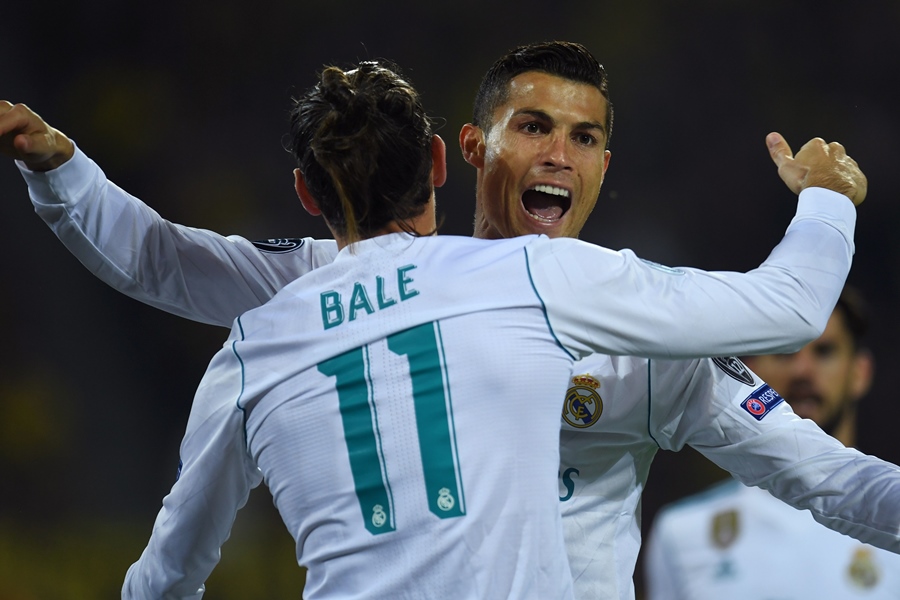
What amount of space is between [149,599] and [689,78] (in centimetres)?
421

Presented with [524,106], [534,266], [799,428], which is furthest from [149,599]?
[524,106]

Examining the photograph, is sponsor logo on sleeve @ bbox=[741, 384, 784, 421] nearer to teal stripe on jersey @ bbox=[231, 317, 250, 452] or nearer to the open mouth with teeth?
the open mouth with teeth

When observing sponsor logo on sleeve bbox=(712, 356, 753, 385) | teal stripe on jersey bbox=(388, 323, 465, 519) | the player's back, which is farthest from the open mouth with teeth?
teal stripe on jersey bbox=(388, 323, 465, 519)

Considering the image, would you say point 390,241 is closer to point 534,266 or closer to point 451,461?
point 534,266

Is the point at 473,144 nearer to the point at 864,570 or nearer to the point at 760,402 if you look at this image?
the point at 760,402

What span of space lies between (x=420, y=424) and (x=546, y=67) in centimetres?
141

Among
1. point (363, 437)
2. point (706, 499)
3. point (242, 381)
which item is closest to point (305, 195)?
point (242, 381)

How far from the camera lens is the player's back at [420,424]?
4.80ft

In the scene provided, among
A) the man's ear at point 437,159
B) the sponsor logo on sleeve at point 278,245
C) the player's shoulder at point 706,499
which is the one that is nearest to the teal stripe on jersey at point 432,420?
the man's ear at point 437,159

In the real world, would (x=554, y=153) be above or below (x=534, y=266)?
above

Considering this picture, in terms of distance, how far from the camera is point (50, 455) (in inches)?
187

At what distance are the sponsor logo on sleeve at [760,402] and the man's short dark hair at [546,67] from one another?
880 millimetres

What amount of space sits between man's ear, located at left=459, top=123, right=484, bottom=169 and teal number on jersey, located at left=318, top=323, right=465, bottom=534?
4.21 ft

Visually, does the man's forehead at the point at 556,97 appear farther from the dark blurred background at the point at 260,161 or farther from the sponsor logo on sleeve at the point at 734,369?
the dark blurred background at the point at 260,161
